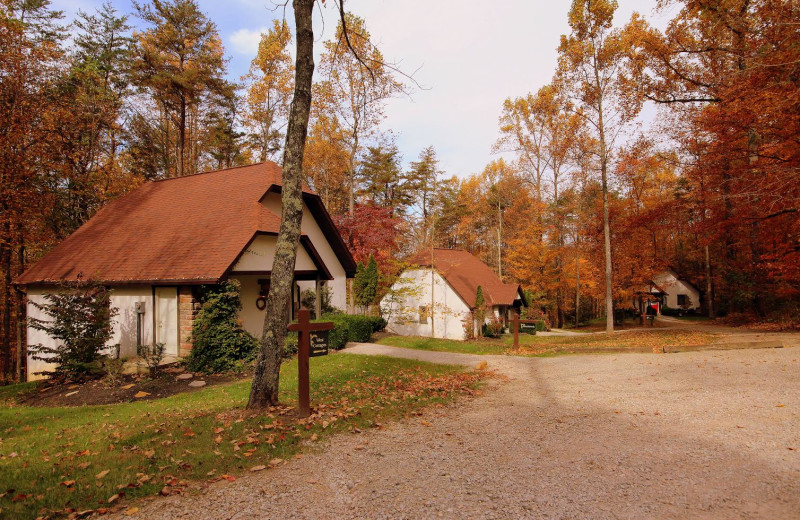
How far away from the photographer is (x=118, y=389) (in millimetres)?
9852

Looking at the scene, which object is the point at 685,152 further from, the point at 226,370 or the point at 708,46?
the point at 226,370

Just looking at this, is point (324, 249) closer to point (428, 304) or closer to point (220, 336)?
point (220, 336)

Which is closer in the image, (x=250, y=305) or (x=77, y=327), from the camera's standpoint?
(x=77, y=327)

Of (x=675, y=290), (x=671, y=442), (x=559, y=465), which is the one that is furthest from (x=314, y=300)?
(x=675, y=290)

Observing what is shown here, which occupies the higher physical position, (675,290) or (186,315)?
(186,315)

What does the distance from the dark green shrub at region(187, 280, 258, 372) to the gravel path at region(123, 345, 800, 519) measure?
7.13 meters

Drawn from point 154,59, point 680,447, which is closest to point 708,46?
point 680,447

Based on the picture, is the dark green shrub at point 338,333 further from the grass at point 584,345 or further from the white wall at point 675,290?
the white wall at point 675,290

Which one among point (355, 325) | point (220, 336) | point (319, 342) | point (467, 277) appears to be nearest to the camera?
point (319, 342)

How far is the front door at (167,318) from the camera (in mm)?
12445

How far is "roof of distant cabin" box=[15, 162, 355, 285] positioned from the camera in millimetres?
12656

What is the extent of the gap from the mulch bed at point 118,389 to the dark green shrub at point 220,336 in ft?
1.30

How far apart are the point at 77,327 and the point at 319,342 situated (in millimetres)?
8176

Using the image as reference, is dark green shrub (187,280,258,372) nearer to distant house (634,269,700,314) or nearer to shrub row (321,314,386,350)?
shrub row (321,314,386,350)
